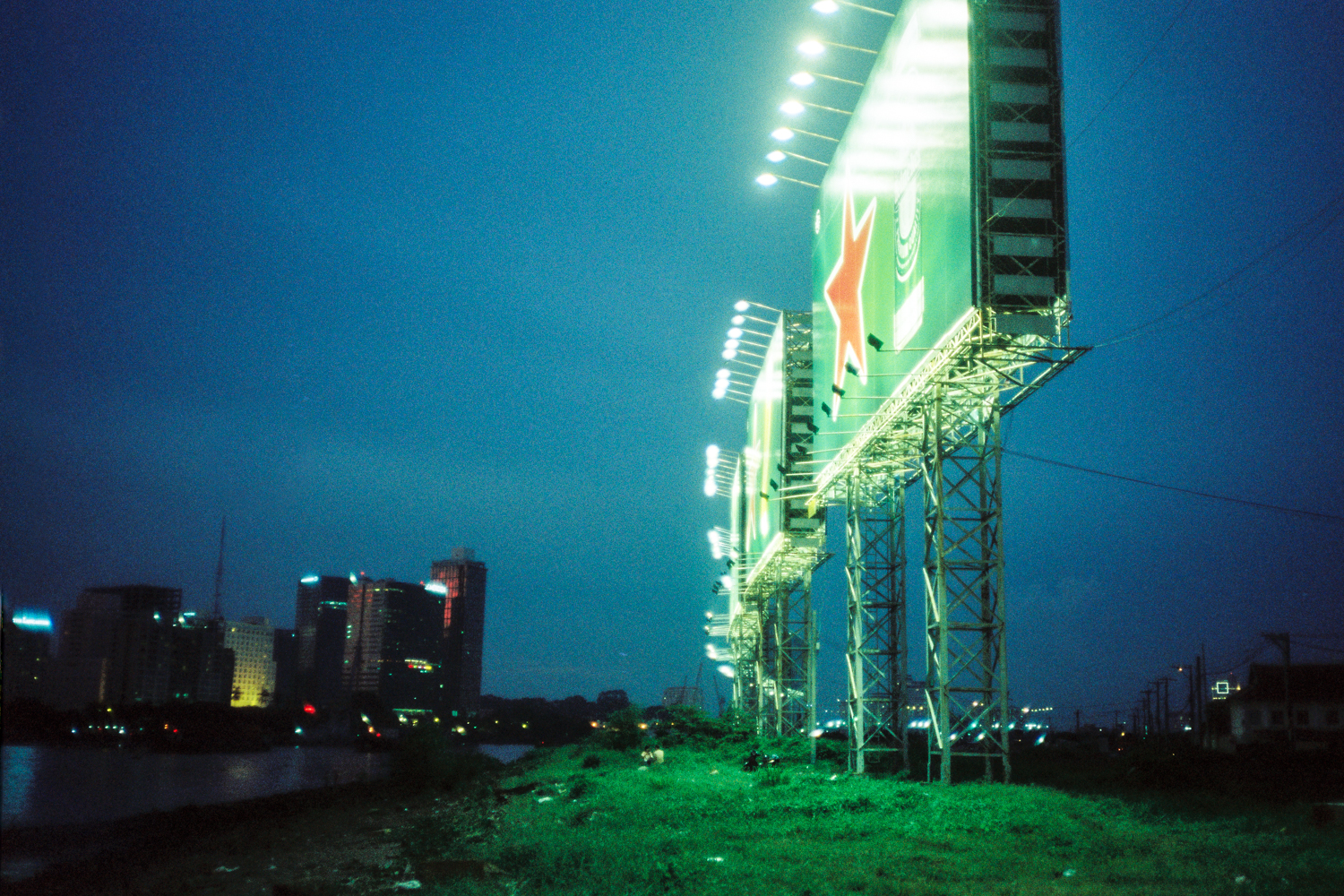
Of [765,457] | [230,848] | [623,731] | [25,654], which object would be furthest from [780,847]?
[623,731]

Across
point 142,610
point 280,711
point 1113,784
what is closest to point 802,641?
point 1113,784

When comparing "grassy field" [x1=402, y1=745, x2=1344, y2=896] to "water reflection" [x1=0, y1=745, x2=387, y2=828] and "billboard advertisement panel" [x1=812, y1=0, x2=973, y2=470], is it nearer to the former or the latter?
"water reflection" [x1=0, y1=745, x2=387, y2=828]

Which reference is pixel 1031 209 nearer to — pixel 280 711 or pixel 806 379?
pixel 806 379

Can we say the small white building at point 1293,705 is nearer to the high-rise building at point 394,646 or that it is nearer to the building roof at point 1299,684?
the building roof at point 1299,684

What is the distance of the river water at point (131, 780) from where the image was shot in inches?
1192

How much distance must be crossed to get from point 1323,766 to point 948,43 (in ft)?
80.7

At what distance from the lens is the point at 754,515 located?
42.8m

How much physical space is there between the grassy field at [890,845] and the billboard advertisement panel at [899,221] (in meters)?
7.68

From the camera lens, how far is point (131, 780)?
2000 inches

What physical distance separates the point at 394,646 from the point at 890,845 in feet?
486

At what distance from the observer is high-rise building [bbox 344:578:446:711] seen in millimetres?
147000

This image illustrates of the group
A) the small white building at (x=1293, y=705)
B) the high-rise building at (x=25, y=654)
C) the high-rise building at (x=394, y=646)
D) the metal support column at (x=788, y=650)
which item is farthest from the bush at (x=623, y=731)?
the high-rise building at (x=394, y=646)

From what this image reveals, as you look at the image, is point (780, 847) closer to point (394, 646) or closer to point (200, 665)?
point (200, 665)

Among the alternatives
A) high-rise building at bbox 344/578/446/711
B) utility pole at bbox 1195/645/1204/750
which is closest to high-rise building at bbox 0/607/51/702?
utility pole at bbox 1195/645/1204/750
